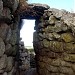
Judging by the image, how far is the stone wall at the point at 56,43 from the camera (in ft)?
19.8

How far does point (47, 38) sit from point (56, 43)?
0.50m

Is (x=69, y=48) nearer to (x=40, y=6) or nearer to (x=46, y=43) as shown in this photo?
(x=46, y=43)

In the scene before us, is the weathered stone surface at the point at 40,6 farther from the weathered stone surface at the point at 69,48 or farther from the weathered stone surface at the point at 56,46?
the weathered stone surface at the point at 69,48

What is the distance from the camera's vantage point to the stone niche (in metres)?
5.54

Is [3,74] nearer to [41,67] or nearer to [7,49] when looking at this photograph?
[7,49]

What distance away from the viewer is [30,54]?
13.0m

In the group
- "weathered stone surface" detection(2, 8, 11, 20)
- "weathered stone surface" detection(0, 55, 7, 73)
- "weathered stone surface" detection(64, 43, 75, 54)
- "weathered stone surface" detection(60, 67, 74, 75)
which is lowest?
"weathered stone surface" detection(60, 67, 74, 75)

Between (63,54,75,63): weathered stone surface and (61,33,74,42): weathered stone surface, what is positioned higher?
(61,33,74,42): weathered stone surface

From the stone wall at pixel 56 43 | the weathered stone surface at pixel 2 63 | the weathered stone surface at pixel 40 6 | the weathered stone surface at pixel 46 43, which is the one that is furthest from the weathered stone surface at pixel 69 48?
the weathered stone surface at pixel 2 63

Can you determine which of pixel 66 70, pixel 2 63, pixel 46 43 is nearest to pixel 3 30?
pixel 2 63

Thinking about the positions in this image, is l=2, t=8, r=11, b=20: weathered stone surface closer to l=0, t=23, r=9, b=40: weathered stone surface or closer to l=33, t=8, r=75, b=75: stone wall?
l=0, t=23, r=9, b=40: weathered stone surface

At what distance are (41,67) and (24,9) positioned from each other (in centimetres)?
223

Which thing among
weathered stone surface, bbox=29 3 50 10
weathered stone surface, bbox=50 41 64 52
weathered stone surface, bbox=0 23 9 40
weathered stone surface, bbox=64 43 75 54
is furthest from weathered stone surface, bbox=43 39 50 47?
weathered stone surface, bbox=0 23 9 40

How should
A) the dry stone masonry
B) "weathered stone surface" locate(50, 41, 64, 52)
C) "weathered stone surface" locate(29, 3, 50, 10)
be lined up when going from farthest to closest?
the dry stone masonry
"weathered stone surface" locate(29, 3, 50, 10)
"weathered stone surface" locate(50, 41, 64, 52)
